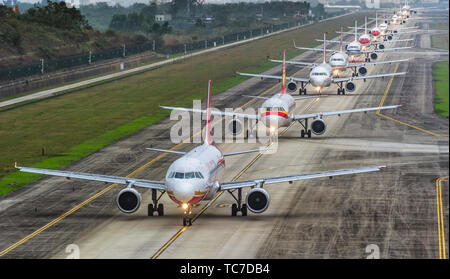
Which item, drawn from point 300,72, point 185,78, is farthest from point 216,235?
point 300,72

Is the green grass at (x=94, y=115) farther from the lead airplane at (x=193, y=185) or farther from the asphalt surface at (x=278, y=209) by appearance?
the lead airplane at (x=193, y=185)

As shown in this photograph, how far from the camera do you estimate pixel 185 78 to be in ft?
450

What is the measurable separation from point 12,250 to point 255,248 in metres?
14.6

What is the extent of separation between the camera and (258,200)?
45969 millimetres

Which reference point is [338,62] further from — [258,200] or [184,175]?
[184,175]

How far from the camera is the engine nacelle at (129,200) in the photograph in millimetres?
46000

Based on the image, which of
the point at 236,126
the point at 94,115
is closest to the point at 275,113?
the point at 236,126

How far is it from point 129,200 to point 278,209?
11.3 metres

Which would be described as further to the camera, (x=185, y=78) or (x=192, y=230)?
(x=185, y=78)

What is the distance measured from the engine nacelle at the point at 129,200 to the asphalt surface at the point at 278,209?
1.50 meters

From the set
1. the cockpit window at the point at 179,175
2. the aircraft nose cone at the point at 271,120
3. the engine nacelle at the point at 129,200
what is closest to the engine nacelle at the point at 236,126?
the aircraft nose cone at the point at 271,120
